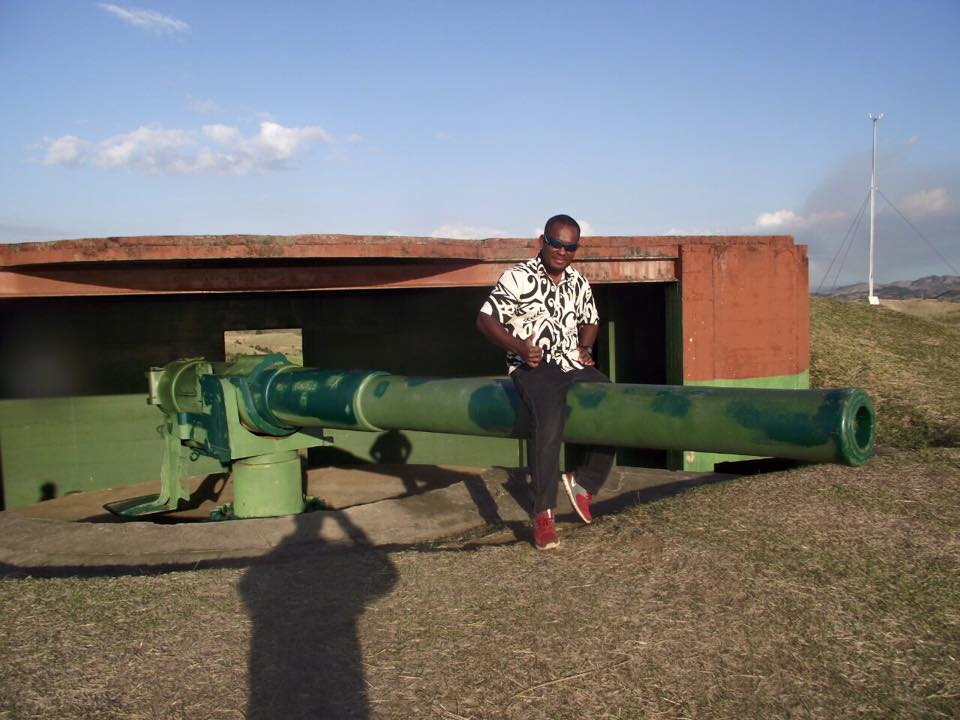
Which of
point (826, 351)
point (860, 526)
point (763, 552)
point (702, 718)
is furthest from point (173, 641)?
point (826, 351)

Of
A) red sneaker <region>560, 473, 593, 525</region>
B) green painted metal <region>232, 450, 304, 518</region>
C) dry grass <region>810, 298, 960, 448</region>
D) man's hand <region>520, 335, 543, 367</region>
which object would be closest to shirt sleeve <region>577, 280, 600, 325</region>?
man's hand <region>520, 335, 543, 367</region>

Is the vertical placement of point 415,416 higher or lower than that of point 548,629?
higher

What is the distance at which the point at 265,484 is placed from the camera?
522cm

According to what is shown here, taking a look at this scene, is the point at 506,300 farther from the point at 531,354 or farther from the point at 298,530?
the point at 298,530

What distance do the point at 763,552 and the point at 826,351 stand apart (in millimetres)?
8602

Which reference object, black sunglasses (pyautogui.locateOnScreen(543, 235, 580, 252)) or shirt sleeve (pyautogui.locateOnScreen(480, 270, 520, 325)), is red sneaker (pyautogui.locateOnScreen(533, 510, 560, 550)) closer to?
shirt sleeve (pyautogui.locateOnScreen(480, 270, 520, 325))

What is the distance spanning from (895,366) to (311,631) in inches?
381

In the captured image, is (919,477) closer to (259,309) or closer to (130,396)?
(259,309)

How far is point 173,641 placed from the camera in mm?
2904

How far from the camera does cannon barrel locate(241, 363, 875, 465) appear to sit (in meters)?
2.32

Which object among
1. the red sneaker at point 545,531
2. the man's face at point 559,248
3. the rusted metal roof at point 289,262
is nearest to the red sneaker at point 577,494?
the red sneaker at point 545,531

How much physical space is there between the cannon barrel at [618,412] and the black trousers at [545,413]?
0.07 metres

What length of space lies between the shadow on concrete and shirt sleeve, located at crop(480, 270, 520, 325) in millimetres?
1393

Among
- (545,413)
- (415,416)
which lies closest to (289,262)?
(415,416)
